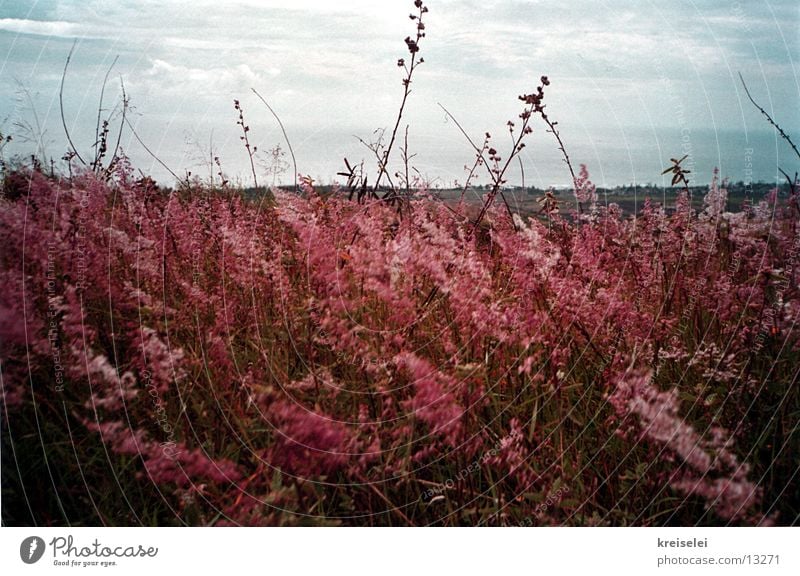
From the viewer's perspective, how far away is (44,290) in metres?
2.35

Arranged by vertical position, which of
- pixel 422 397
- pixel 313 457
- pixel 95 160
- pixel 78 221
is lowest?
pixel 313 457

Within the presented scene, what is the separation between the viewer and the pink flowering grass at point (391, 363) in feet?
6.93

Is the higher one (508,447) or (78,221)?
(78,221)

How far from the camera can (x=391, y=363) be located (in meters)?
2.22

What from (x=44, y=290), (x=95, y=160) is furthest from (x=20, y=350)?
(x=95, y=160)

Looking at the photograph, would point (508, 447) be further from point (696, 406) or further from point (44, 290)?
point (44, 290)

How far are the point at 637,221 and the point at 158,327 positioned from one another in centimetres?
185

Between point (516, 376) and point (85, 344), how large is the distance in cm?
149

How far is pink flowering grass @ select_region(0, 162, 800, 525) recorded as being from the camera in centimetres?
211

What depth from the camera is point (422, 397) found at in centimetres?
214

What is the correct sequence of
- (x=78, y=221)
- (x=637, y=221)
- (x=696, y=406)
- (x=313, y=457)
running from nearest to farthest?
1. (x=313, y=457)
2. (x=696, y=406)
3. (x=78, y=221)
4. (x=637, y=221)

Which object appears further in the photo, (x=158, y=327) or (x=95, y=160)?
(x=95, y=160)

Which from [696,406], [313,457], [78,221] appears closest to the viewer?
[313,457]
